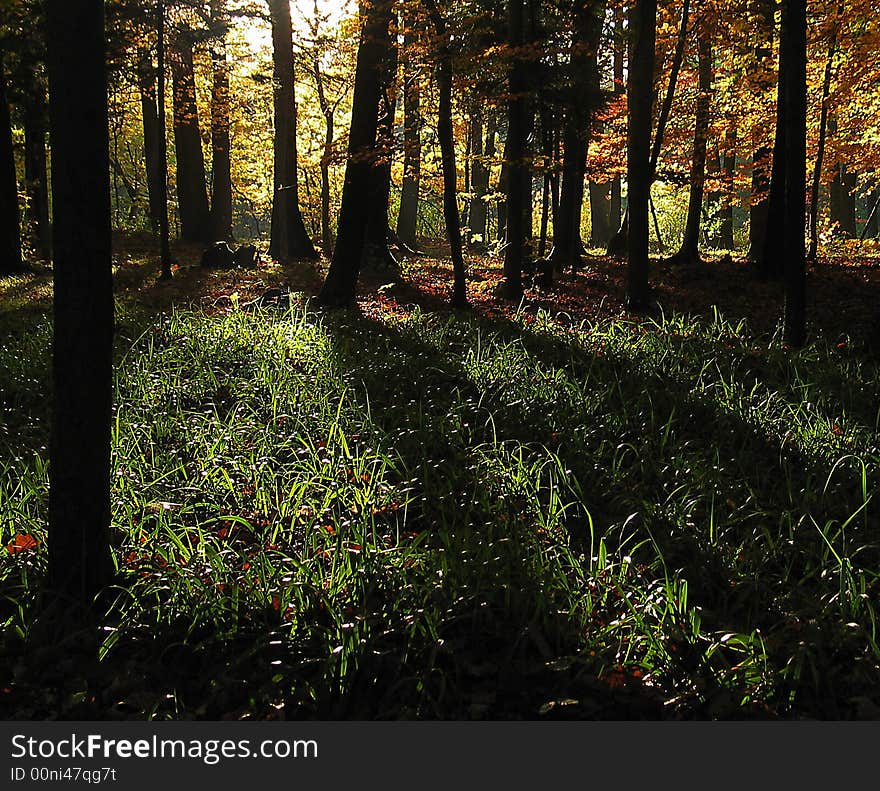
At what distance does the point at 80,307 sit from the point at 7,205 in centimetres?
1502

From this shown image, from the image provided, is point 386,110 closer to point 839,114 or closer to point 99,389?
point 839,114

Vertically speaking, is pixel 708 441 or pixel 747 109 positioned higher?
pixel 747 109

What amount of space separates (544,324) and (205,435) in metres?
5.69

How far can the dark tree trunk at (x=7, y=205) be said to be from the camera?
15.3 metres

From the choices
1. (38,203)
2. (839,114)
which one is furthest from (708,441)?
(38,203)

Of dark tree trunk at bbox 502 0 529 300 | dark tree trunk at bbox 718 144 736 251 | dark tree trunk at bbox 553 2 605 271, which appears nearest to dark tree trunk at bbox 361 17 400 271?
dark tree trunk at bbox 502 0 529 300

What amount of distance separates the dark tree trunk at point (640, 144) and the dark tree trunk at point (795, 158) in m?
2.83

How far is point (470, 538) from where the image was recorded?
359cm

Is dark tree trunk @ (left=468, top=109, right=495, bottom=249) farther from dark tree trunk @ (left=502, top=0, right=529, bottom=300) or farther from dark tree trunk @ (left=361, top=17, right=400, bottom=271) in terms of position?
dark tree trunk @ (left=502, top=0, right=529, bottom=300)

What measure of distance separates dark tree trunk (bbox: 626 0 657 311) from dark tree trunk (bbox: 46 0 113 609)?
8899 millimetres

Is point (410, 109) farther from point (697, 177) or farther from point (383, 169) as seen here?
point (697, 177)

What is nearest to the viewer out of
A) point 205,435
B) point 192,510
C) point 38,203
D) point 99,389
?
point 99,389

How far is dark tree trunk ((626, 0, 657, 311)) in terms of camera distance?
34.6 feet

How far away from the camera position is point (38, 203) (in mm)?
22375
